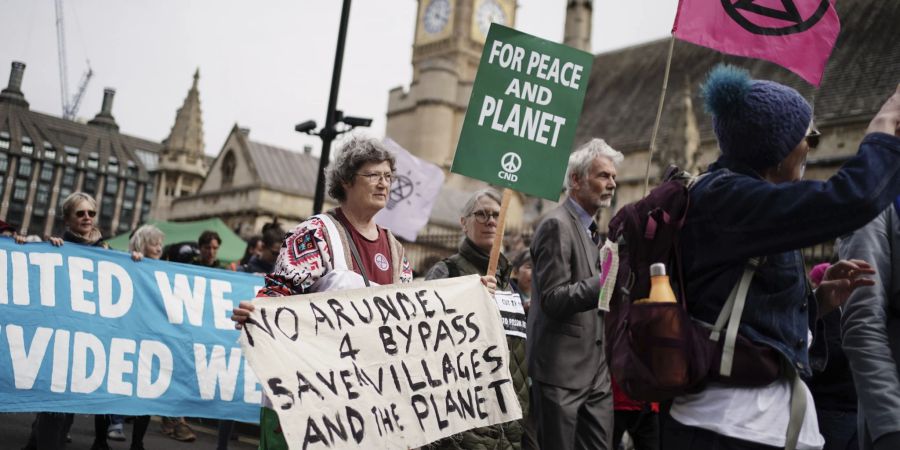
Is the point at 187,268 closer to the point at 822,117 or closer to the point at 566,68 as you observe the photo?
the point at 566,68

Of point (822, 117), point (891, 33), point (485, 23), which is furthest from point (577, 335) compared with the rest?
point (485, 23)

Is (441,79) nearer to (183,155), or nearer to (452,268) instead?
(183,155)

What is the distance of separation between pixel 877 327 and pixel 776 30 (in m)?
1.77

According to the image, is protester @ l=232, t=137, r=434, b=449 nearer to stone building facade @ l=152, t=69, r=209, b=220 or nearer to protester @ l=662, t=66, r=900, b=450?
protester @ l=662, t=66, r=900, b=450

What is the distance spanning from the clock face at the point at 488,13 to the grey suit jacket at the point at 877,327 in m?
64.2

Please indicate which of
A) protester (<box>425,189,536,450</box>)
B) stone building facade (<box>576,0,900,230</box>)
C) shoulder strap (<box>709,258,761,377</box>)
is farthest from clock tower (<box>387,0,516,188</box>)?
shoulder strap (<box>709,258,761,377</box>)

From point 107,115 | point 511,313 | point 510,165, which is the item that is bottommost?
point 511,313

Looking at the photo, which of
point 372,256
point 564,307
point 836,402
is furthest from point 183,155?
point 836,402

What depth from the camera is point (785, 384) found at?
8.27ft

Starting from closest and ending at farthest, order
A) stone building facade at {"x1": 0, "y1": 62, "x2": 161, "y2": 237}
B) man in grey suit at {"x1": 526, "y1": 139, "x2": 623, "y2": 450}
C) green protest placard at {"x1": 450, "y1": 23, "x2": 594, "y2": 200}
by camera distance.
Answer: green protest placard at {"x1": 450, "y1": 23, "x2": 594, "y2": 200} < man in grey suit at {"x1": 526, "y1": 139, "x2": 623, "y2": 450} < stone building facade at {"x1": 0, "y1": 62, "x2": 161, "y2": 237}

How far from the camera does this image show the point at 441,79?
55312 millimetres

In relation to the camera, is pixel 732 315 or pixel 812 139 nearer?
pixel 732 315

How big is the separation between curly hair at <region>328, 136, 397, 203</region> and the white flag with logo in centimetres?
962

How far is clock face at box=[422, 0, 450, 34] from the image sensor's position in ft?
217
